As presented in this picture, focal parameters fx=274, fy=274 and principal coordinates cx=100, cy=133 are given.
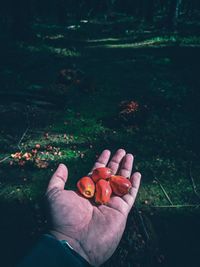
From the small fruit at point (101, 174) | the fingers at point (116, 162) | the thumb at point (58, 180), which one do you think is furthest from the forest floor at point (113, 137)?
the thumb at point (58, 180)

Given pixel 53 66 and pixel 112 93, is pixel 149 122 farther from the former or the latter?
pixel 53 66

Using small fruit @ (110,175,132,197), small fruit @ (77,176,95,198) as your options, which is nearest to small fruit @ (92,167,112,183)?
small fruit @ (110,175,132,197)

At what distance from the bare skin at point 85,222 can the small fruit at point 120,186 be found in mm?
168

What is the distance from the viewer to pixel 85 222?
3.17 meters

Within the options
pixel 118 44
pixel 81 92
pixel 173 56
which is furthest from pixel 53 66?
pixel 118 44

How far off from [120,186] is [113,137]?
2782 mm

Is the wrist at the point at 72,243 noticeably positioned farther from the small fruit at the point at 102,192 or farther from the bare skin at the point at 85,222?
the small fruit at the point at 102,192

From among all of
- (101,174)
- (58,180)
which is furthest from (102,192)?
(58,180)

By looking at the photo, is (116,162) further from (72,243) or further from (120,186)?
(72,243)

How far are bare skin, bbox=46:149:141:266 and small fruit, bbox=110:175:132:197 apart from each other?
0.55 ft

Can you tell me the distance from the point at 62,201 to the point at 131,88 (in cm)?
637

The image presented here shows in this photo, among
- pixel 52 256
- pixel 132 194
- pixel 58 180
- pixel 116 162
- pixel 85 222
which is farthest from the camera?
pixel 116 162

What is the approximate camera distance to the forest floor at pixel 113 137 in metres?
3.98

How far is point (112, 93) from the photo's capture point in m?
8.53
